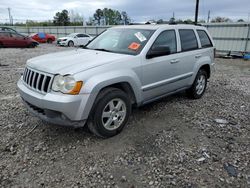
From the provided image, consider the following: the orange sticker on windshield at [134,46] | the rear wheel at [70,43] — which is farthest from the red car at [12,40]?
the orange sticker on windshield at [134,46]

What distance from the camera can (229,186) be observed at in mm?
2322

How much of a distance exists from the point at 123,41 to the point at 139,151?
2.01 meters

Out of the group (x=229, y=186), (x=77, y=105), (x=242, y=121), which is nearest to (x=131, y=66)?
(x=77, y=105)

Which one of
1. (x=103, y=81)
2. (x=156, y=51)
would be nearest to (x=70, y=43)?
(x=156, y=51)

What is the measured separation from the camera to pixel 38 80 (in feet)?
9.52

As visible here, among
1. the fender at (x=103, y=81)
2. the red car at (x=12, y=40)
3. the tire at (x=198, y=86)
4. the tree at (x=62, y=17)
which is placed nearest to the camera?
the fender at (x=103, y=81)

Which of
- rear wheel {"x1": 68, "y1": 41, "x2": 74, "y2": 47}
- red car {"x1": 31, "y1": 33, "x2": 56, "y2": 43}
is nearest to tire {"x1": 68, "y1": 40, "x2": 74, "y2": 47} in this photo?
rear wheel {"x1": 68, "y1": 41, "x2": 74, "y2": 47}

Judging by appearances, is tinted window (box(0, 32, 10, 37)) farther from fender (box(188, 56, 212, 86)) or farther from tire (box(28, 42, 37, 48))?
fender (box(188, 56, 212, 86))

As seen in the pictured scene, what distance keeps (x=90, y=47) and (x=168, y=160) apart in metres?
2.67

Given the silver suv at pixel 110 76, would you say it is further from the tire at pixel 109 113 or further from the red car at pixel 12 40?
the red car at pixel 12 40

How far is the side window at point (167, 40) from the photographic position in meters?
3.72

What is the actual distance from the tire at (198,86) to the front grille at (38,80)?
3.36 metres

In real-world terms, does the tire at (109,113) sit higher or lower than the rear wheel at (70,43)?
lower

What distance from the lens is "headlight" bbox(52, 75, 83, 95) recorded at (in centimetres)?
262
